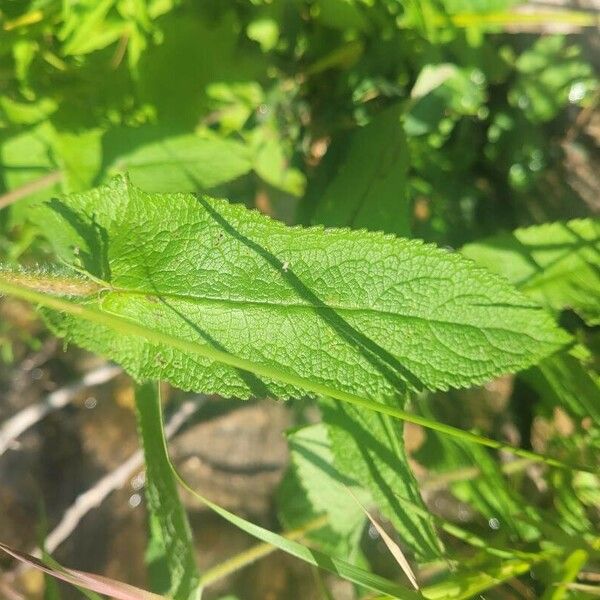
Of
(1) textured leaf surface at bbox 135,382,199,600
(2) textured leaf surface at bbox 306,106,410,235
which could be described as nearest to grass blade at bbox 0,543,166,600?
(1) textured leaf surface at bbox 135,382,199,600

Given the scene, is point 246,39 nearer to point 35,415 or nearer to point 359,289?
point 359,289

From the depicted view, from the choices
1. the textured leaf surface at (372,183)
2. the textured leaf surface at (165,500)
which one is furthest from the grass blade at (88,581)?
the textured leaf surface at (372,183)

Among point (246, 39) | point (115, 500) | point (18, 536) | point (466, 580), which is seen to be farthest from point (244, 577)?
point (246, 39)

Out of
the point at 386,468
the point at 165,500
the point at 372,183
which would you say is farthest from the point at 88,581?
the point at 372,183

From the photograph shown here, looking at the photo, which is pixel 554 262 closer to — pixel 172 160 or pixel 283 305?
pixel 283 305

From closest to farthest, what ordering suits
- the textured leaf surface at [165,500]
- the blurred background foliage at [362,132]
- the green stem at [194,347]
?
the green stem at [194,347]
the textured leaf surface at [165,500]
the blurred background foliage at [362,132]

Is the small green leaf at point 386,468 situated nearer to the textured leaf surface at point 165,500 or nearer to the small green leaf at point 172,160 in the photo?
the textured leaf surface at point 165,500

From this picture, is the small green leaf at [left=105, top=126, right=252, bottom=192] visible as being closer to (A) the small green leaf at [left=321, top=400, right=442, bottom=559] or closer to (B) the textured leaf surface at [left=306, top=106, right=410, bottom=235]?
(B) the textured leaf surface at [left=306, top=106, right=410, bottom=235]
